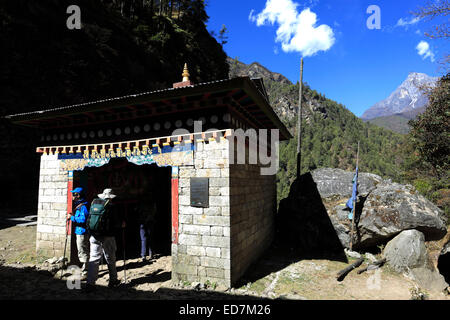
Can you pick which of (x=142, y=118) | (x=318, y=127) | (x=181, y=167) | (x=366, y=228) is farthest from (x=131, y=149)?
(x=318, y=127)

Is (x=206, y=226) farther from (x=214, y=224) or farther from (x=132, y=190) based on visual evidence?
(x=132, y=190)

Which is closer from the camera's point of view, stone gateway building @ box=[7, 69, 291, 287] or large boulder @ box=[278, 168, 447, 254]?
stone gateway building @ box=[7, 69, 291, 287]

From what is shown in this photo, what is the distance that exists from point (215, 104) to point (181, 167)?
1665 millimetres

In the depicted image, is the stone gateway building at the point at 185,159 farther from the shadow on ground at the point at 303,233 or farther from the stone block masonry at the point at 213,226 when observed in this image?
the shadow on ground at the point at 303,233

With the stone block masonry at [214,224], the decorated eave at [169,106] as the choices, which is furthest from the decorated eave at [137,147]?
the decorated eave at [169,106]

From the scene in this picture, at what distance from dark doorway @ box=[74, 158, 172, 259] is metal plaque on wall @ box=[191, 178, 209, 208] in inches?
119

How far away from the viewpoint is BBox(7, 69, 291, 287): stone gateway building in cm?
537

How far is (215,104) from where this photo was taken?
5.46 m

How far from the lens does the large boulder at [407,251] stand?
695cm

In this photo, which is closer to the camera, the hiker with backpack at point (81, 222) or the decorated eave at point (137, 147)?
the decorated eave at point (137, 147)

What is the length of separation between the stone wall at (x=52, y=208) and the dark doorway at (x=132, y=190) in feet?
2.03

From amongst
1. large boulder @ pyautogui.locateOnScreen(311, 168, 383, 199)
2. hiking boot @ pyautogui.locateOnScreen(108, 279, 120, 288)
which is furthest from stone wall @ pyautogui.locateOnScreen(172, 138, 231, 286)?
large boulder @ pyautogui.locateOnScreen(311, 168, 383, 199)

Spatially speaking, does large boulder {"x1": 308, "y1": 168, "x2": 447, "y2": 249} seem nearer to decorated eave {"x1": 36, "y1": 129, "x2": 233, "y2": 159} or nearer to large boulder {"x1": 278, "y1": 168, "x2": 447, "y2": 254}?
large boulder {"x1": 278, "y1": 168, "x2": 447, "y2": 254}
